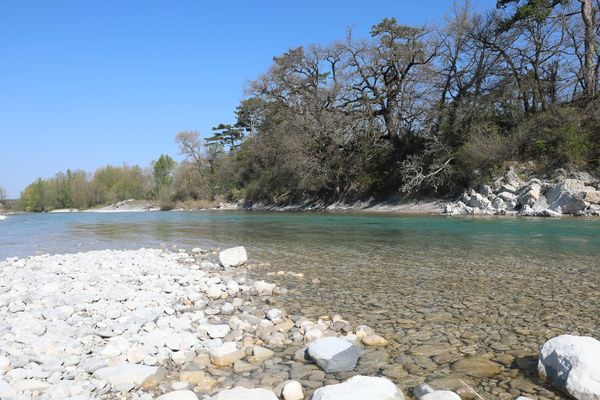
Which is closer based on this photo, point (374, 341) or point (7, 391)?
point (7, 391)

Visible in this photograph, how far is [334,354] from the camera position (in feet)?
13.7

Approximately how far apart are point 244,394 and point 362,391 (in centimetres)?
90

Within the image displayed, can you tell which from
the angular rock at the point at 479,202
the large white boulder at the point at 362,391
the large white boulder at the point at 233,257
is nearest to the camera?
the large white boulder at the point at 362,391

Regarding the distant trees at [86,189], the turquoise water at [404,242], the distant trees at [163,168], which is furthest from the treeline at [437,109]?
the distant trees at [86,189]

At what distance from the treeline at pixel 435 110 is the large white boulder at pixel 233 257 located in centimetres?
2020

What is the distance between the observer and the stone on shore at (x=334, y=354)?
4070mm

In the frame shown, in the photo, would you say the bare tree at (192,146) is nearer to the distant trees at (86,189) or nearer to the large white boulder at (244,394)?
the distant trees at (86,189)

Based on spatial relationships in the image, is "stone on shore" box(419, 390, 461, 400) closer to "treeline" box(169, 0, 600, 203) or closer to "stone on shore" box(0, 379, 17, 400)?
"stone on shore" box(0, 379, 17, 400)

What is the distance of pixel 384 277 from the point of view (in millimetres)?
8070

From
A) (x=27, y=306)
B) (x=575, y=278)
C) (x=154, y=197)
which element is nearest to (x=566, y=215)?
(x=575, y=278)

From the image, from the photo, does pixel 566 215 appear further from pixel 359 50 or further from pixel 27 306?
pixel 27 306

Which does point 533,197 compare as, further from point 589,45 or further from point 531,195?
point 589,45

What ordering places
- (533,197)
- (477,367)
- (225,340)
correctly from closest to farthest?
(477,367) → (225,340) → (533,197)

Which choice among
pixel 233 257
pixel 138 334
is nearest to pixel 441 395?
pixel 138 334
